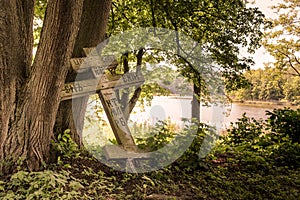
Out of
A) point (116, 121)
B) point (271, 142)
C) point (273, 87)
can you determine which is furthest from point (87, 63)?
point (273, 87)

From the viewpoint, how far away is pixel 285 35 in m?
11.4

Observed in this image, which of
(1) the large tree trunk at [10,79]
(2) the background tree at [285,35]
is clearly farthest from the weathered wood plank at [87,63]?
(2) the background tree at [285,35]

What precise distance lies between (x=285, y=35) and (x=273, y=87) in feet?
12.1

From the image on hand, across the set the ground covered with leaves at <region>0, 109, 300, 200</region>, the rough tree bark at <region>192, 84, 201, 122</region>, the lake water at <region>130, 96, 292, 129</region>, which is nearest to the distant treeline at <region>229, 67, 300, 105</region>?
the lake water at <region>130, 96, 292, 129</region>

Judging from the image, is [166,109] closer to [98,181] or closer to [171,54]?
[171,54]

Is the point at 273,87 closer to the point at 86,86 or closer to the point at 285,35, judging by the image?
the point at 285,35

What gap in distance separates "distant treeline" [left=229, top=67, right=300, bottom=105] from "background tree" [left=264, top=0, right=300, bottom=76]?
2.26ft

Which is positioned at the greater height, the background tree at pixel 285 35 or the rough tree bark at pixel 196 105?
the background tree at pixel 285 35

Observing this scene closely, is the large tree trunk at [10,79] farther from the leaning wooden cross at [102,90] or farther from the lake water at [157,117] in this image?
the lake water at [157,117]

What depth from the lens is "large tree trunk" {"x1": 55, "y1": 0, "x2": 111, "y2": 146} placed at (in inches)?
144

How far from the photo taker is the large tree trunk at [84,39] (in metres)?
3.65

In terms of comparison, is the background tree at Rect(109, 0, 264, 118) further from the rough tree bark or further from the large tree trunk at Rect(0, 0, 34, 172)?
the large tree trunk at Rect(0, 0, 34, 172)

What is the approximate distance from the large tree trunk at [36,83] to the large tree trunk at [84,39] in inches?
26.9

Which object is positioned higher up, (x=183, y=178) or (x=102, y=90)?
(x=102, y=90)
